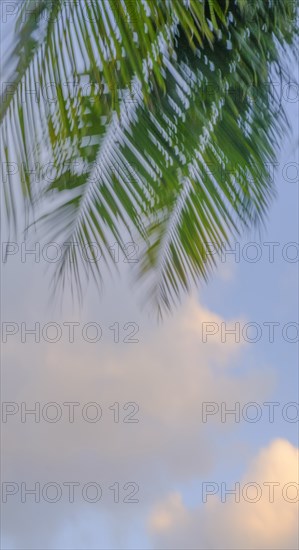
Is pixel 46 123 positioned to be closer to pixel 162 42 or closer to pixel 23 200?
pixel 23 200

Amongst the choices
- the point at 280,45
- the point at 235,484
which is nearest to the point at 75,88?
the point at 280,45

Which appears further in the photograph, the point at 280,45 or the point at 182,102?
the point at 280,45

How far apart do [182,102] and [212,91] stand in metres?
0.13

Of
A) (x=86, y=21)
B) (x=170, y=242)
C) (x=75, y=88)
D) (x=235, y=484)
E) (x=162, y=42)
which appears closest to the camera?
(x=86, y=21)

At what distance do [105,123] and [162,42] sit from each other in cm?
27

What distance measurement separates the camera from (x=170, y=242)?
2.19m

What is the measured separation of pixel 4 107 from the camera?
5.17ft

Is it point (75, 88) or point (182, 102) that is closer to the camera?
point (75, 88)

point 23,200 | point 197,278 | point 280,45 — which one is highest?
point 280,45

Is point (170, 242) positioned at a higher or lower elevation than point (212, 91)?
lower

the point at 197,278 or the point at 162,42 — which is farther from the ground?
the point at 162,42

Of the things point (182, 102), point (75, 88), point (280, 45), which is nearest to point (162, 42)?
point (182, 102)

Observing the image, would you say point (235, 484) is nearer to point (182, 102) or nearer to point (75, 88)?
point (182, 102)

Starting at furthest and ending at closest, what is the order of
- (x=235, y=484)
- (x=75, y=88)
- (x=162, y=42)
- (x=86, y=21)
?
(x=235, y=484) < (x=162, y=42) < (x=75, y=88) < (x=86, y=21)
